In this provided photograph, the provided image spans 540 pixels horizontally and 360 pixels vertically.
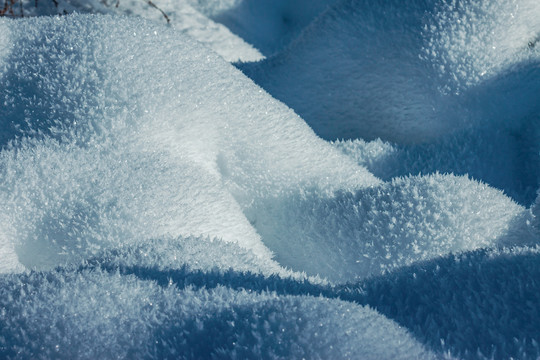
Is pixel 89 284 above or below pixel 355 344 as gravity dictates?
below

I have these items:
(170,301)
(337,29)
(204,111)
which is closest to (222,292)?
(170,301)

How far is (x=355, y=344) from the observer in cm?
38

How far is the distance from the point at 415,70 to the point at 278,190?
1.04 feet

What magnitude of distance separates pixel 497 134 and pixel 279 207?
33cm

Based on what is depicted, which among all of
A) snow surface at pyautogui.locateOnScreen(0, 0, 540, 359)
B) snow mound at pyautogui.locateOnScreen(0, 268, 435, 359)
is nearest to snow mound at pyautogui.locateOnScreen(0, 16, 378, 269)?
snow surface at pyautogui.locateOnScreen(0, 0, 540, 359)

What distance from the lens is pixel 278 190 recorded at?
69 cm

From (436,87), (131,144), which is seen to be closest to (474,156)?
(436,87)

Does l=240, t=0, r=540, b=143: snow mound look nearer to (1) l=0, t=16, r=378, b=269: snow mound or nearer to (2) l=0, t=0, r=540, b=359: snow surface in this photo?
(2) l=0, t=0, r=540, b=359: snow surface

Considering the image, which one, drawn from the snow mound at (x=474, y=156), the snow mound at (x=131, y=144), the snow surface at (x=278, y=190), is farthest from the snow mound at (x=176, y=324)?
the snow mound at (x=474, y=156)

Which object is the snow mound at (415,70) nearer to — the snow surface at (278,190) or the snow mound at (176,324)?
the snow surface at (278,190)

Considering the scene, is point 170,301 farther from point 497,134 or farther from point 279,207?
point 497,134

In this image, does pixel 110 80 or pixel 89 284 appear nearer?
pixel 89 284

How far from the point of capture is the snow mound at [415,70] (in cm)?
85

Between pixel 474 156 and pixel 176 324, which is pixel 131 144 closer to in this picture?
pixel 176 324
